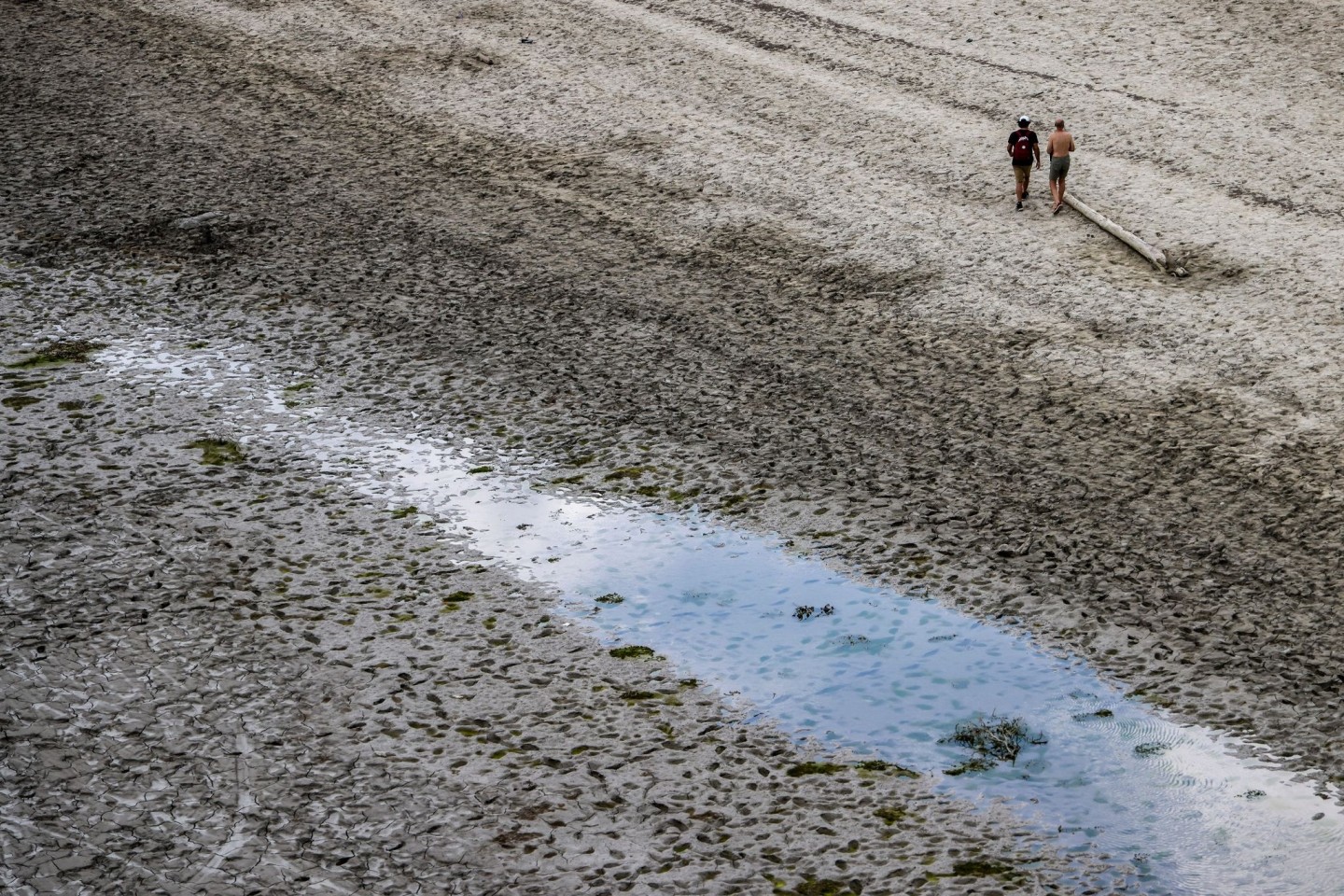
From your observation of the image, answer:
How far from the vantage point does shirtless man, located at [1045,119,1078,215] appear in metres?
19.1

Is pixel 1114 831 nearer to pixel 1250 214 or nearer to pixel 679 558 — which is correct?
pixel 679 558

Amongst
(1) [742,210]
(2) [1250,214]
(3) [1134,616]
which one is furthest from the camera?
(1) [742,210]

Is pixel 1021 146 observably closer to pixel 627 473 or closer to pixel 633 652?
pixel 627 473

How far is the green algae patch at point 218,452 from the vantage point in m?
13.8

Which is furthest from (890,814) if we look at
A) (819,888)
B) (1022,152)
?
(1022,152)

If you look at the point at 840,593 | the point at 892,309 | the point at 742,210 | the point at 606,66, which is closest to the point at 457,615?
the point at 840,593

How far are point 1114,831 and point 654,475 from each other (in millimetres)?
6348

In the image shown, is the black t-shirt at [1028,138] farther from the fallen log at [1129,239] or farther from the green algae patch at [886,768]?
the green algae patch at [886,768]

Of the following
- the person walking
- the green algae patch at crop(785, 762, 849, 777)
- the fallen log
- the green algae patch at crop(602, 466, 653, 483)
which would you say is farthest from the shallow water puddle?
the person walking

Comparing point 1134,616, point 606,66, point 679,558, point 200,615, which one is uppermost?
point 606,66

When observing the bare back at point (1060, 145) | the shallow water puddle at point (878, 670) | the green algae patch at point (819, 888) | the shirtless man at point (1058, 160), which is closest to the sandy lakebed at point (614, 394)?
the green algae patch at point (819, 888)

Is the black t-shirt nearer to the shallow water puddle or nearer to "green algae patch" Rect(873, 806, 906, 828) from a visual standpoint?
the shallow water puddle

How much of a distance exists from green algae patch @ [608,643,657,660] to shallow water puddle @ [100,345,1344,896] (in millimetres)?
112

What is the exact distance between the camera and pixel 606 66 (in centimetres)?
2489
